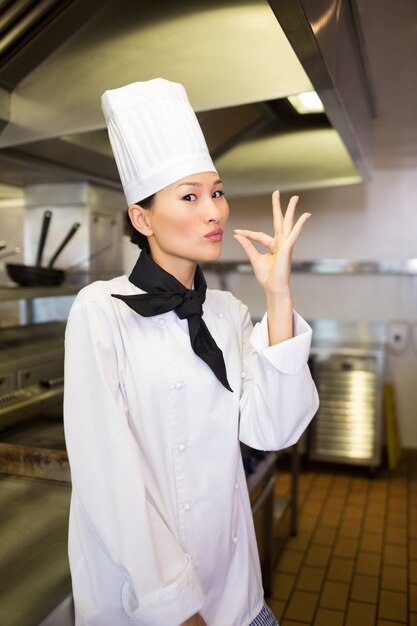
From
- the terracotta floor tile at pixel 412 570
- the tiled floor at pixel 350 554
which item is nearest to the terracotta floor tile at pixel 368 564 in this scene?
the tiled floor at pixel 350 554

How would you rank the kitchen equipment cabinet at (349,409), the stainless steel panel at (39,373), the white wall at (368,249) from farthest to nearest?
the white wall at (368,249) < the kitchen equipment cabinet at (349,409) < the stainless steel panel at (39,373)

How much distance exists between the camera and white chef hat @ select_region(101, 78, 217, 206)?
113 cm

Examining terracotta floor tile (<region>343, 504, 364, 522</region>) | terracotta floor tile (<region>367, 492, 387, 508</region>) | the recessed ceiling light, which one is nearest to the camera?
the recessed ceiling light

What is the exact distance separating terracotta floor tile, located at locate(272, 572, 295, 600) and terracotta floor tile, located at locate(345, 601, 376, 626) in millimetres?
278

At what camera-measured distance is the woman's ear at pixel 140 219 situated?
118 centimetres

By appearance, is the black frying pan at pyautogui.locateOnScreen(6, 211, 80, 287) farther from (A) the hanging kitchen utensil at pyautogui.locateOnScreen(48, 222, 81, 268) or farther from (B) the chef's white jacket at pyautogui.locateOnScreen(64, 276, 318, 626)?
(B) the chef's white jacket at pyautogui.locateOnScreen(64, 276, 318, 626)

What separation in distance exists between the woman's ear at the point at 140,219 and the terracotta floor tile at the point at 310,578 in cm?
211

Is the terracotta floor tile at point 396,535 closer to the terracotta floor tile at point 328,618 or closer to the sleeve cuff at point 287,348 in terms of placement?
the terracotta floor tile at point 328,618

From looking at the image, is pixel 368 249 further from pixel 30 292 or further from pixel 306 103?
pixel 30 292

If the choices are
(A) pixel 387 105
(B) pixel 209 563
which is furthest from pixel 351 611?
(A) pixel 387 105

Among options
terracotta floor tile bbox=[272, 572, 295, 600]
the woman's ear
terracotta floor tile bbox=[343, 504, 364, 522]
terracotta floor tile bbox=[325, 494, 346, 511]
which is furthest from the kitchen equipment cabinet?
the woman's ear

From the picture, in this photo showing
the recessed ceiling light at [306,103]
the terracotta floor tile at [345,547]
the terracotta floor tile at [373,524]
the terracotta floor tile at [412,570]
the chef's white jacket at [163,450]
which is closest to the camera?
the chef's white jacket at [163,450]

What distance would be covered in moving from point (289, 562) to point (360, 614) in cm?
50

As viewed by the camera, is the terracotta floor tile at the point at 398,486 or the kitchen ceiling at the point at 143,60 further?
the terracotta floor tile at the point at 398,486
